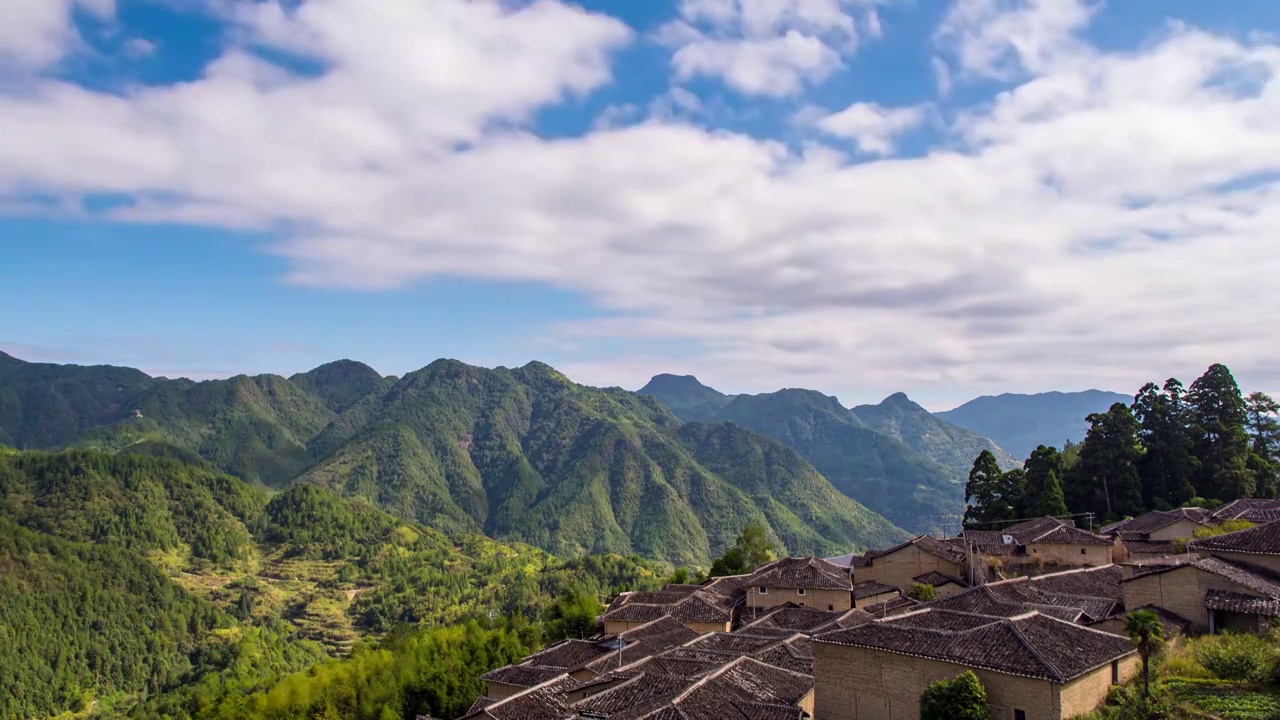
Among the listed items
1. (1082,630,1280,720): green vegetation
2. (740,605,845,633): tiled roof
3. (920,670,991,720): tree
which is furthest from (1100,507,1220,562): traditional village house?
(920,670,991,720): tree

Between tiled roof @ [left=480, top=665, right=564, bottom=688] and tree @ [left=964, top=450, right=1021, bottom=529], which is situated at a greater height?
tree @ [left=964, top=450, right=1021, bottom=529]

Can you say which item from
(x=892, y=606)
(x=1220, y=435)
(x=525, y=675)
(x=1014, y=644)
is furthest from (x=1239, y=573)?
(x=1220, y=435)

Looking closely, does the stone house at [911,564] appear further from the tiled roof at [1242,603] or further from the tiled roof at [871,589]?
the tiled roof at [1242,603]

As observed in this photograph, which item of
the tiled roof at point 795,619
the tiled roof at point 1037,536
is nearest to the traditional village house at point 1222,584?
the tiled roof at point 1037,536

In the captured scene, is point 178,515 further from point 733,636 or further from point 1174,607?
point 1174,607

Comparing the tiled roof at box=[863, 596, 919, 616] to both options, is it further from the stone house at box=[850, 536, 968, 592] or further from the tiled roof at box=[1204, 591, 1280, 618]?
the tiled roof at box=[1204, 591, 1280, 618]

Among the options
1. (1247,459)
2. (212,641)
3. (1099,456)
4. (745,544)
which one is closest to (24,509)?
(212,641)
